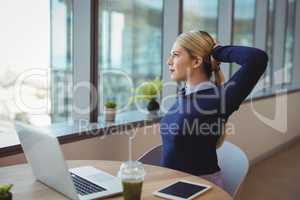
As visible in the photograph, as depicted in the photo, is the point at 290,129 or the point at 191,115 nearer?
the point at 191,115

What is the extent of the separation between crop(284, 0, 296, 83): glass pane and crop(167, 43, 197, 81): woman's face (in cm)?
478

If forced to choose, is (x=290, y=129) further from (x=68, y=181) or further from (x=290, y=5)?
(x=68, y=181)

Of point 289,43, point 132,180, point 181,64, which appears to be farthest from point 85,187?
point 289,43

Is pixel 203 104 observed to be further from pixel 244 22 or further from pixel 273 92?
pixel 273 92

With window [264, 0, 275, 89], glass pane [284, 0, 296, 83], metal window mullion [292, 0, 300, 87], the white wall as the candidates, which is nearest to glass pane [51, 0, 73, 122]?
the white wall

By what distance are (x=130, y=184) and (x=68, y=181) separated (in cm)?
23

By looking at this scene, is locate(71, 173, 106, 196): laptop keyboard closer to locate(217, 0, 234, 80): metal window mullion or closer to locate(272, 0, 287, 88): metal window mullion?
locate(217, 0, 234, 80): metal window mullion

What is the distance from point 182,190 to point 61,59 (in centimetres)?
153

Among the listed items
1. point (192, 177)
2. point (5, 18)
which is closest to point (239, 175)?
point (192, 177)

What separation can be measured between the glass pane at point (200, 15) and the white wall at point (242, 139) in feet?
3.28

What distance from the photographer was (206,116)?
1.90 m

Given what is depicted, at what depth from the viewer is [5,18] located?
2.30 m

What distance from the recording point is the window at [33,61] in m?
2.34

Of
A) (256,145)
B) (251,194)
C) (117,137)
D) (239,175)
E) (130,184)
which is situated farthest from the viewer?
(256,145)
